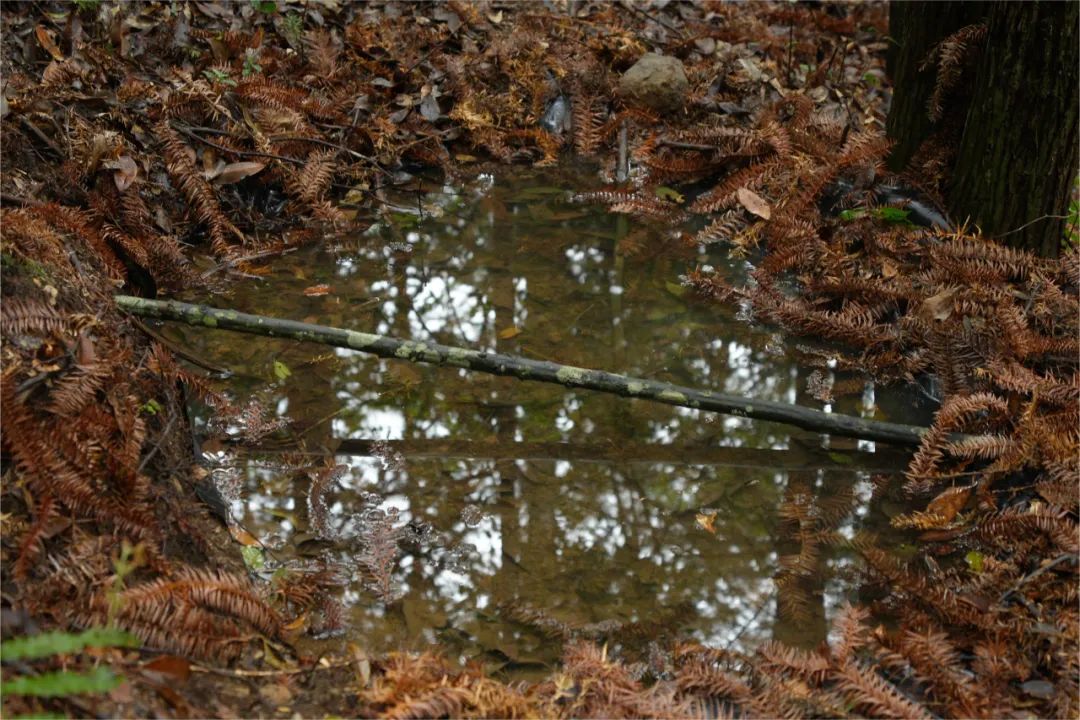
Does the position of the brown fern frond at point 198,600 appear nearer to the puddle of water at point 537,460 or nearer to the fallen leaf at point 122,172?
the puddle of water at point 537,460

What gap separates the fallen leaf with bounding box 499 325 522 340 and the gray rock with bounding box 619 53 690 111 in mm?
2475

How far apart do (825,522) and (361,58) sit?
173 inches

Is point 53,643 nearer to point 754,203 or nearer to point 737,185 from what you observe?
point 754,203

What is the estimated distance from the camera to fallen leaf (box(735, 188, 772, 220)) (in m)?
5.23

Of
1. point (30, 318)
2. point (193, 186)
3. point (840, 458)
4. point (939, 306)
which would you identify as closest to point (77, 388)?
point (30, 318)

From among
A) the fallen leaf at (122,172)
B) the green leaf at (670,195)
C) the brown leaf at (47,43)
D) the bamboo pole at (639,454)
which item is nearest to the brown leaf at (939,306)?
the bamboo pole at (639,454)

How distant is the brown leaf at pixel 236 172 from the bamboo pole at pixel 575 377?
1.49 meters

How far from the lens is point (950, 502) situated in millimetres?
3369

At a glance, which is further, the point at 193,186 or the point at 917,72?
the point at 917,72

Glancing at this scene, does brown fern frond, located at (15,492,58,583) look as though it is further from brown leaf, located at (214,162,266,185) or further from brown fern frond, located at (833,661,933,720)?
brown leaf, located at (214,162,266,185)

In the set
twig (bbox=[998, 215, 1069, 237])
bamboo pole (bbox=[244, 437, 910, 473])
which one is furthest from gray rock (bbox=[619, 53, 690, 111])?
bamboo pole (bbox=[244, 437, 910, 473])

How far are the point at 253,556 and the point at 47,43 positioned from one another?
3305 millimetres

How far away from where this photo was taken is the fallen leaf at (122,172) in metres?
A: 4.39

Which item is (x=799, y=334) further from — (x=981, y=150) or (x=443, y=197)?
(x=443, y=197)
